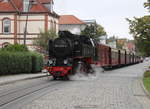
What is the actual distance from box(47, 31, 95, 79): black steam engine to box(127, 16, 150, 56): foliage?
A: 14.2ft

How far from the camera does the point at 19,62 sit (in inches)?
1409

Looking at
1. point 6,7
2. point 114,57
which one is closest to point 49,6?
point 6,7

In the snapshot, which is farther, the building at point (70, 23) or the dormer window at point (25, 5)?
the building at point (70, 23)

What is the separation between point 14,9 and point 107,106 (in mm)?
52663

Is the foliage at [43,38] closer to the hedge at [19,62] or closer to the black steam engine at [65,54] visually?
the hedge at [19,62]

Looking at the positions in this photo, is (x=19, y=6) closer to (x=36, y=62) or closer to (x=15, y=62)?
(x=36, y=62)

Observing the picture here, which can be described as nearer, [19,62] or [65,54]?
[65,54]

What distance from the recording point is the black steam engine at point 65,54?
28.8 metres

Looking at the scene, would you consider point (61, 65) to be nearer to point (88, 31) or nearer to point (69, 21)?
point (88, 31)

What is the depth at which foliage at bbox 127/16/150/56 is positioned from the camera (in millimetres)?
30955

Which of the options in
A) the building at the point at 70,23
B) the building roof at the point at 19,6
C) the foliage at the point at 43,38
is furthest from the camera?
the building at the point at 70,23

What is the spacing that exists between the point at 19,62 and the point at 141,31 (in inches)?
449

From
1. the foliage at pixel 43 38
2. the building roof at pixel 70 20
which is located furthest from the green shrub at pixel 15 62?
the building roof at pixel 70 20

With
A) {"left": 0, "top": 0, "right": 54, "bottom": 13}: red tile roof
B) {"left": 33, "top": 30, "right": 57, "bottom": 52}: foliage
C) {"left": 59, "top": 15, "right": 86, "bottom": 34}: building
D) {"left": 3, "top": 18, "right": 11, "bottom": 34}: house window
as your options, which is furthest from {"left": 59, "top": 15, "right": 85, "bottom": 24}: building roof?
{"left": 33, "top": 30, "right": 57, "bottom": 52}: foliage
